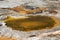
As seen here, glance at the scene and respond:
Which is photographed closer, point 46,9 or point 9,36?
point 9,36

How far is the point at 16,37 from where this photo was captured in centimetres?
229

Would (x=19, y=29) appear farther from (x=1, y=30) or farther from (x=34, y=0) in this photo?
(x=34, y=0)

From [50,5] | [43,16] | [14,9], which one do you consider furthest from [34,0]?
[43,16]

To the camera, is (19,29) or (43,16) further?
(43,16)

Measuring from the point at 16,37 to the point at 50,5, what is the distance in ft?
6.52

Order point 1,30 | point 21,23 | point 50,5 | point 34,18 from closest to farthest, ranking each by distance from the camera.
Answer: point 1,30, point 21,23, point 34,18, point 50,5

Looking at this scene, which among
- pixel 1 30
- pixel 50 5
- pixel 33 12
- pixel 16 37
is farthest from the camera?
pixel 50 5

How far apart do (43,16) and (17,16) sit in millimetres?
450

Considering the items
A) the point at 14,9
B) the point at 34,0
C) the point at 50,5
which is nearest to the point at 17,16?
the point at 14,9

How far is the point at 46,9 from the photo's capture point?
3.79 metres

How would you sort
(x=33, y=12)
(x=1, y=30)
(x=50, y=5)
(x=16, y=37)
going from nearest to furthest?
(x=16, y=37)
(x=1, y=30)
(x=33, y=12)
(x=50, y=5)

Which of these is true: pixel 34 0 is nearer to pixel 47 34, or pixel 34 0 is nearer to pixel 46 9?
pixel 46 9

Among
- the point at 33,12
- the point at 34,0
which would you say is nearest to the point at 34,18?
the point at 33,12

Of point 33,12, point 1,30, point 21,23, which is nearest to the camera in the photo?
point 1,30
